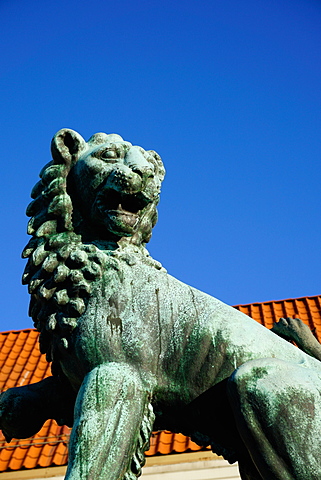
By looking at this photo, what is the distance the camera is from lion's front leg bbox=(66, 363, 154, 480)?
254 centimetres

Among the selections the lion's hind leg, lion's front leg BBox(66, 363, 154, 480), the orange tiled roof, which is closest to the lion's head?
lion's front leg BBox(66, 363, 154, 480)

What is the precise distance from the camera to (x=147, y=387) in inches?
107

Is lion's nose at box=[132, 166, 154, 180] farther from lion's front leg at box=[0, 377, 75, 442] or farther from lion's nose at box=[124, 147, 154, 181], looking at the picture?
lion's front leg at box=[0, 377, 75, 442]

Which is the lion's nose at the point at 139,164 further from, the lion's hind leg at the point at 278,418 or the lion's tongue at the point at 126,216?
the lion's hind leg at the point at 278,418

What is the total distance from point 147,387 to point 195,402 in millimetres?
198

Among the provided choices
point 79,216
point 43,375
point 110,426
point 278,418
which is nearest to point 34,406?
point 110,426

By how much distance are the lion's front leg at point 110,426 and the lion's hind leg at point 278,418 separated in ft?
1.17

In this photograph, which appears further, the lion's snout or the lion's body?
the lion's snout

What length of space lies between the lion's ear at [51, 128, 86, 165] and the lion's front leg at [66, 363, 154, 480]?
1053 mm

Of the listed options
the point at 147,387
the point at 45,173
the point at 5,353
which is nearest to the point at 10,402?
the point at 147,387

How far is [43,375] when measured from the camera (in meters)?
11.9

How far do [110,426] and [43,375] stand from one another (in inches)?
379

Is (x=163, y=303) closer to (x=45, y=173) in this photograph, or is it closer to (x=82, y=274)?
(x=82, y=274)

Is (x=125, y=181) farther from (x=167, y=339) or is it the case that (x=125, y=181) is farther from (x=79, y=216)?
(x=167, y=339)
